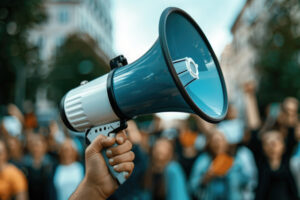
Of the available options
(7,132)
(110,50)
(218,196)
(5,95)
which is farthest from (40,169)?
(110,50)

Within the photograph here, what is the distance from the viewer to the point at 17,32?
523 inches

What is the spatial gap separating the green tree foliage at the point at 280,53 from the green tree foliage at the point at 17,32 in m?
14.3

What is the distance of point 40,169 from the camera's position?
13.6ft

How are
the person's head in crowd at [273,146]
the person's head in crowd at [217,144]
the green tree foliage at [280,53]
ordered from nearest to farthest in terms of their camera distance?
1. the person's head in crowd at [273,146]
2. the person's head in crowd at [217,144]
3. the green tree foliage at [280,53]

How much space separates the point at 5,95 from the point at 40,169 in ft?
51.6

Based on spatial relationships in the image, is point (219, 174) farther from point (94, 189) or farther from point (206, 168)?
point (94, 189)

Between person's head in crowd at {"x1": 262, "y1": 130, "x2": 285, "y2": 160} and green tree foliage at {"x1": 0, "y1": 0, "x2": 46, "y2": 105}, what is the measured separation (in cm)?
1165

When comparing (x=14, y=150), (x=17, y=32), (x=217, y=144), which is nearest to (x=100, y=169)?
(x=217, y=144)

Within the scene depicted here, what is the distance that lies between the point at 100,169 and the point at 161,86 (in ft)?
1.48

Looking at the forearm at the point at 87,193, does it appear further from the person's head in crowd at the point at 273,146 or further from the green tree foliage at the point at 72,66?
the green tree foliage at the point at 72,66

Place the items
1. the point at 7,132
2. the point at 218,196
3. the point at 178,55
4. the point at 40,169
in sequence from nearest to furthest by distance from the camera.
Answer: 1. the point at 178,55
2. the point at 218,196
3. the point at 40,169
4. the point at 7,132

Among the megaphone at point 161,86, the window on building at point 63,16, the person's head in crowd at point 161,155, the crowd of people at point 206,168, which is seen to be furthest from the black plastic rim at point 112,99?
the window on building at point 63,16

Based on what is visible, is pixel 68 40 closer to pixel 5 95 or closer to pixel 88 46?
→ pixel 88 46

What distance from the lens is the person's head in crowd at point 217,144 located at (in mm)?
3891
